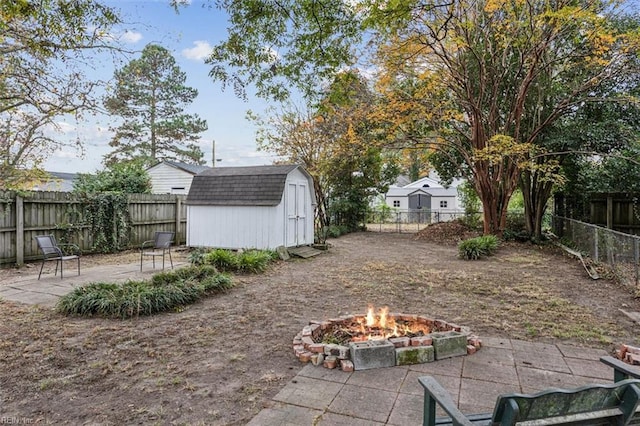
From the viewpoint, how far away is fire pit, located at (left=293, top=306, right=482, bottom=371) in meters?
3.34

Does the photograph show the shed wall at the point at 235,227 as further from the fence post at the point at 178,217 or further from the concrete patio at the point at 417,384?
the concrete patio at the point at 417,384

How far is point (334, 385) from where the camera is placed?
3.01 metres

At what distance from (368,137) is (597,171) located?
732cm

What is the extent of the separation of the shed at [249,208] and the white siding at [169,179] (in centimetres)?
854

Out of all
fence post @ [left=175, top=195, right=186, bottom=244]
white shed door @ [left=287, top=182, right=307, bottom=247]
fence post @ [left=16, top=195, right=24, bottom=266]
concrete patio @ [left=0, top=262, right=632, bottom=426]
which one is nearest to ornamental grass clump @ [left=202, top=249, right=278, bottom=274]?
white shed door @ [left=287, top=182, right=307, bottom=247]

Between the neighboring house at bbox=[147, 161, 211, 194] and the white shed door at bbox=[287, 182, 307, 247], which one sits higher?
the neighboring house at bbox=[147, 161, 211, 194]

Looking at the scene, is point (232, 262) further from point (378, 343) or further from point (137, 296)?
point (378, 343)

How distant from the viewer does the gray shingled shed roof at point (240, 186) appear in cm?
1025

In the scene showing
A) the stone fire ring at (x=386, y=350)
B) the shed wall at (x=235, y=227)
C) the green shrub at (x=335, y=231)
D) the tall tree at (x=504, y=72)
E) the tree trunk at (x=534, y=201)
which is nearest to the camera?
the stone fire ring at (x=386, y=350)

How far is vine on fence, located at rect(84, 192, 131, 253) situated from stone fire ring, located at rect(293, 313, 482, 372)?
8967 millimetres

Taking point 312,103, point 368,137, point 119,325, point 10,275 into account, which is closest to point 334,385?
point 119,325

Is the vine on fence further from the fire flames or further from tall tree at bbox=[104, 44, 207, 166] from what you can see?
tall tree at bbox=[104, 44, 207, 166]

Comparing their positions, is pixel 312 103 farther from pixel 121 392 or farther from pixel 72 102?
pixel 121 392

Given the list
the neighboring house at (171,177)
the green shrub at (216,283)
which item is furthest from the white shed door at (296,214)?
the neighboring house at (171,177)
